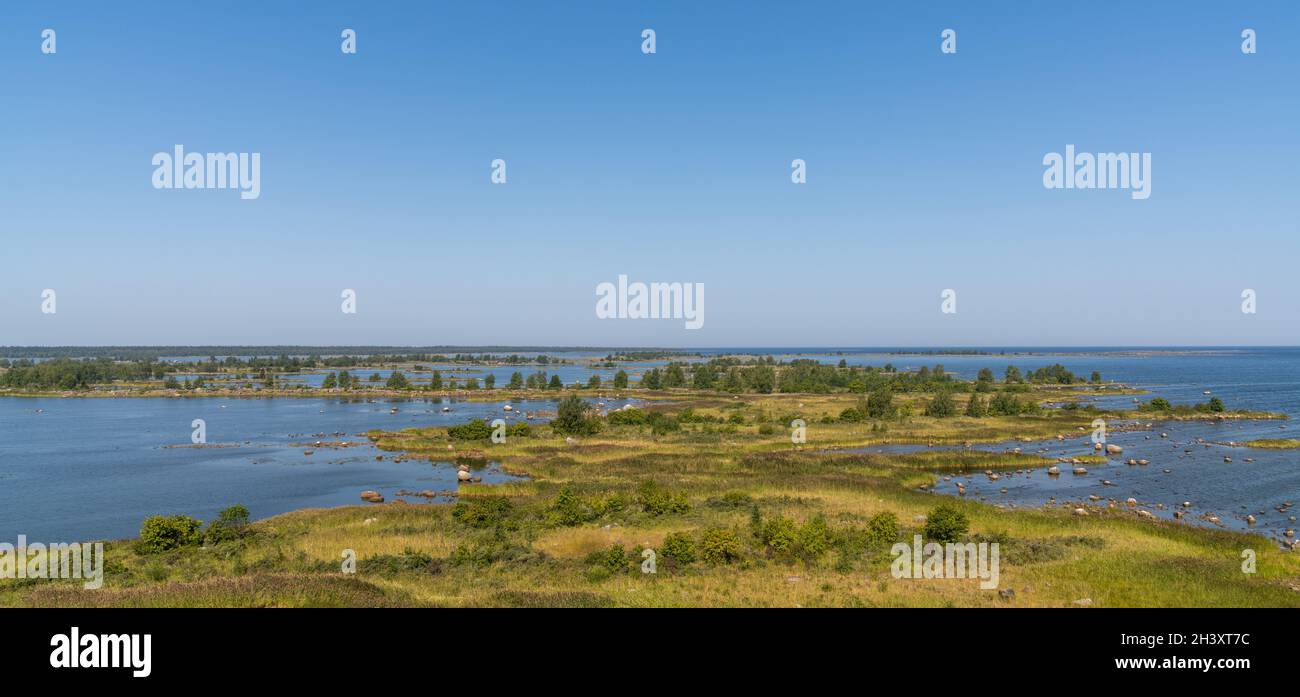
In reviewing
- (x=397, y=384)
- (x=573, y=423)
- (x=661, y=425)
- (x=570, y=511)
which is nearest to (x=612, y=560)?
(x=570, y=511)

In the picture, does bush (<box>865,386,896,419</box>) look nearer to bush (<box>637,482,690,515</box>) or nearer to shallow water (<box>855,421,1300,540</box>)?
shallow water (<box>855,421,1300,540</box>)

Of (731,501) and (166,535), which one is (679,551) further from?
(166,535)

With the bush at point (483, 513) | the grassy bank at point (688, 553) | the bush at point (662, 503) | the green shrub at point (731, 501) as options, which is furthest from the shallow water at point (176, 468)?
the green shrub at point (731, 501)

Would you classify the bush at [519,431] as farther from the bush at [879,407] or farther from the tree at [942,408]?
the tree at [942,408]

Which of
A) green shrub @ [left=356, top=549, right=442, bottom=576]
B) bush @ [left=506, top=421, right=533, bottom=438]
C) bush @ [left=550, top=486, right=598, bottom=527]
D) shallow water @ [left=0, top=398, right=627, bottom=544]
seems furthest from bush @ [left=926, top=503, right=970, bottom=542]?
bush @ [left=506, top=421, right=533, bottom=438]

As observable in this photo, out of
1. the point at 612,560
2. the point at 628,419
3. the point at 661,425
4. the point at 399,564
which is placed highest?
the point at 612,560
